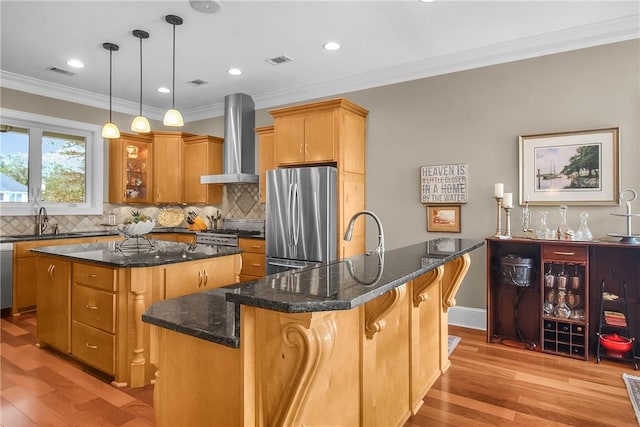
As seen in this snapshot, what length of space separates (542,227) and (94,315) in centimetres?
390

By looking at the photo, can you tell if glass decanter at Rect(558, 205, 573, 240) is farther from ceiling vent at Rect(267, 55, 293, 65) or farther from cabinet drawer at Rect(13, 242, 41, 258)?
cabinet drawer at Rect(13, 242, 41, 258)

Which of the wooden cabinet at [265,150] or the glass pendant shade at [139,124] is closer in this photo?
the glass pendant shade at [139,124]

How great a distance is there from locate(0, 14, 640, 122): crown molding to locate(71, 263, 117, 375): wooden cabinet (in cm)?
330

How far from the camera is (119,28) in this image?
11.0 ft

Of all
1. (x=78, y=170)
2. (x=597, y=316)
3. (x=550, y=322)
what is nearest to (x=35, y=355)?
(x=78, y=170)

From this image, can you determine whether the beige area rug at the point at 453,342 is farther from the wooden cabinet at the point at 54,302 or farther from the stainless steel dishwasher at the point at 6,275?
the stainless steel dishwasher at the point at 6,275

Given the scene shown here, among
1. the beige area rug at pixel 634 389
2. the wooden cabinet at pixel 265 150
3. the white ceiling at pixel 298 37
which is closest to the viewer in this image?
the beige area rug at pixel 634 389

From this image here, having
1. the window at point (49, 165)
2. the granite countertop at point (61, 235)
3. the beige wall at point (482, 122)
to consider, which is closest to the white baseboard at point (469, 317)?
the beige wall at point (482, 122)

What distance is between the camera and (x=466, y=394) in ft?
8.16

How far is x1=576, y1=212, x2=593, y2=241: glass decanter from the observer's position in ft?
10.5

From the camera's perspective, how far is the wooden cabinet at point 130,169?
18.1 ft

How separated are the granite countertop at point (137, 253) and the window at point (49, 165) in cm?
224

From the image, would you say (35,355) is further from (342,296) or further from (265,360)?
(342,296)

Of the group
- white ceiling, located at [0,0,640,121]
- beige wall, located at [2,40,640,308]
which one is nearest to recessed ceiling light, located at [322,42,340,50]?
white ceiling, located at [0,0,640,121]
